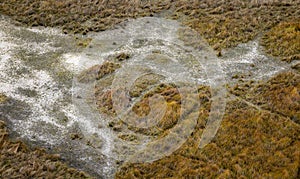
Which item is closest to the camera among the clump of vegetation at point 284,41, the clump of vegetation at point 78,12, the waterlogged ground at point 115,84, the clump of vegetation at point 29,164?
the clump of vegetation at point 29,164

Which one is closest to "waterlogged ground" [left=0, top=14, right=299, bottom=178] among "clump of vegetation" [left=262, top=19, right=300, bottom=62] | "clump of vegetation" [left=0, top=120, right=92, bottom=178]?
"clump of vegetation" [left=0, top=120, right=92, bottom=178]

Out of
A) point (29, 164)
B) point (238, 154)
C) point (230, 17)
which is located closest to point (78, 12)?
point (230, 17)

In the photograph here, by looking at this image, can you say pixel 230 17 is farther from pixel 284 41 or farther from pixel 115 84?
pixel 115 84

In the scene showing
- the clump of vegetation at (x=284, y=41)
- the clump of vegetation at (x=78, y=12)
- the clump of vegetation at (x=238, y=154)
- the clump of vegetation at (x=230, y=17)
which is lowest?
the clump of vegetation at (x=238, y=154)

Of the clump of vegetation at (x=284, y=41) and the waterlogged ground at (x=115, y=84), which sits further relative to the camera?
the clump of vegetation at (x=284, y=41)

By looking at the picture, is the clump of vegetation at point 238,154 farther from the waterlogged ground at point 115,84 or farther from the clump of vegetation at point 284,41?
the clump of vegetation at point 284,41

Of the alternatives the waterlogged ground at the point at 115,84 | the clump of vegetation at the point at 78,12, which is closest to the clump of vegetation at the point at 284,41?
the waterlogged ground at the point at 115,84

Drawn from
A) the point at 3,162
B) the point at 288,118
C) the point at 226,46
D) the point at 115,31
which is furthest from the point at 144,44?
the point at 3,162
